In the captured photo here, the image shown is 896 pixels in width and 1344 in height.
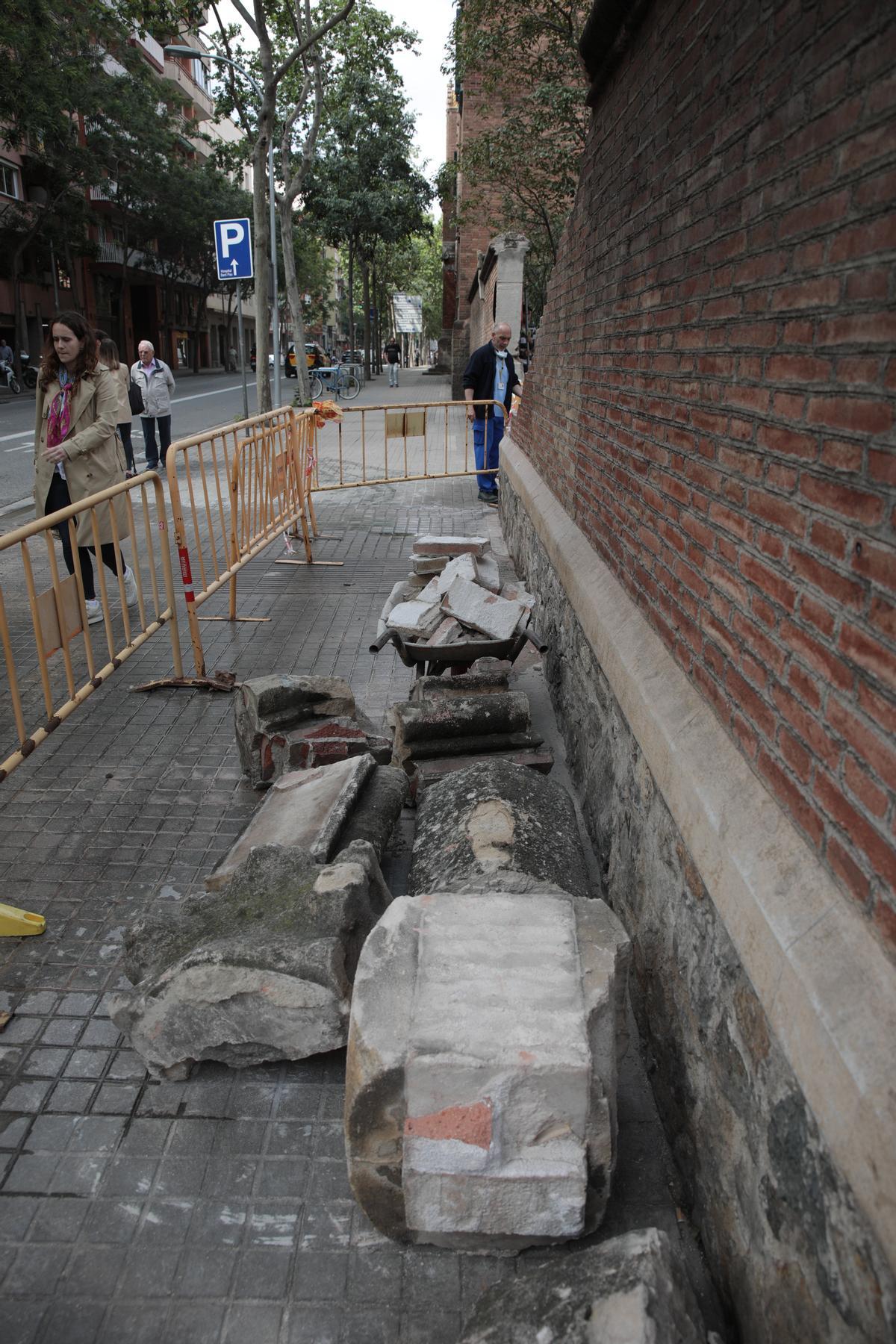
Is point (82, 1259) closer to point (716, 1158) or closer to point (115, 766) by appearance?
point (716, 1158)

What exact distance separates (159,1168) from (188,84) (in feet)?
231

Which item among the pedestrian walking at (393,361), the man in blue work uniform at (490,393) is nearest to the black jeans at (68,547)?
the man in blue work uniform at (490,393)

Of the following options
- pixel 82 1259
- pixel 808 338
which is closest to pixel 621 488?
pixel 808 338

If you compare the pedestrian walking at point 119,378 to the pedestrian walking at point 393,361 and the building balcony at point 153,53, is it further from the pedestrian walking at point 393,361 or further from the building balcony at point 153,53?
the building balcony at point 153,53

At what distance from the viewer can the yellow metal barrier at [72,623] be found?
13.7 ft

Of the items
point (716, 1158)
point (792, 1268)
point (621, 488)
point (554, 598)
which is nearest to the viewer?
point (792, 1268)

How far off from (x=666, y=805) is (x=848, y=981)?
1.22 m

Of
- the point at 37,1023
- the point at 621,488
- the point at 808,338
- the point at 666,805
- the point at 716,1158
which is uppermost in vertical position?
the point at 808,338

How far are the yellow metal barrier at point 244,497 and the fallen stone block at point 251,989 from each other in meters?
3.23

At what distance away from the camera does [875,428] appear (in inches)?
67.6

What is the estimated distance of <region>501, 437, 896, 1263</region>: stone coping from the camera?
146cm

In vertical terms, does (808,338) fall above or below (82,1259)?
above

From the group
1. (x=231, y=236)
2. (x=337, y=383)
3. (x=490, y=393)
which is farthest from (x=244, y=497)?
(x=337, y=383)

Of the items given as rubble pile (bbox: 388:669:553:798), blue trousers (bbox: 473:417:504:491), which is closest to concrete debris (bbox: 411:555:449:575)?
rubble pile (bbox: 388:669:553:798)
